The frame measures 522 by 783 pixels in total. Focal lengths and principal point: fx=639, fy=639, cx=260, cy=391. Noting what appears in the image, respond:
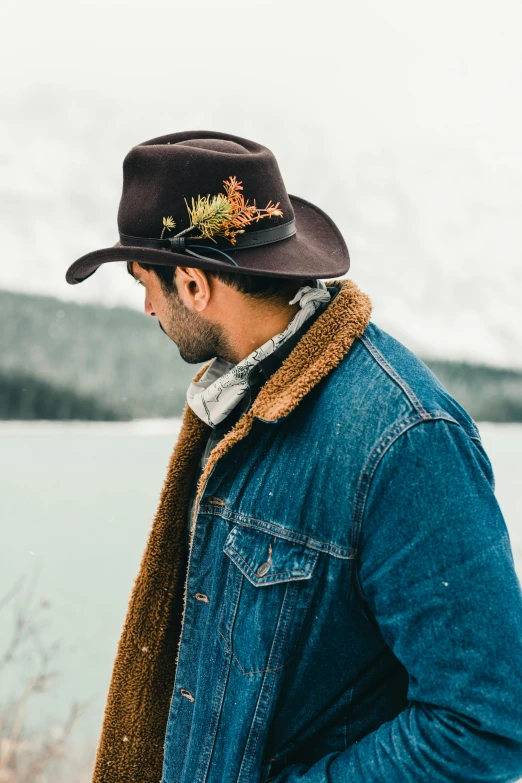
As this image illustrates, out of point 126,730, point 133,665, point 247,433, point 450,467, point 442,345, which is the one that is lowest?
point 442,345

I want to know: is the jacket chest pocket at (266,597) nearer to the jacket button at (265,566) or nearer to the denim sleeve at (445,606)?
the jacket button at (265,566)

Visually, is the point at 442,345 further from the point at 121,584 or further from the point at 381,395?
the point at 381,395

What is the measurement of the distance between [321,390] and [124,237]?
483 mm

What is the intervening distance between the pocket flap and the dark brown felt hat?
40cm

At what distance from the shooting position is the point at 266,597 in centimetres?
87

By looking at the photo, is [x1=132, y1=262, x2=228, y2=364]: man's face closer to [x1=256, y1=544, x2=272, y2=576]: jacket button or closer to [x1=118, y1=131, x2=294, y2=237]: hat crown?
[x1=118, y1=131, x2=294, y2=237]: hat crown

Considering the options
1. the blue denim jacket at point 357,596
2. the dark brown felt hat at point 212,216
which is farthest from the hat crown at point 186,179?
the blue denim jacket at point 357,596

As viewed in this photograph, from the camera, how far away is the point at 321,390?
91 centimetres

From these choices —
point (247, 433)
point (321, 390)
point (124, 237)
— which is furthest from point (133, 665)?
point (124, 237)

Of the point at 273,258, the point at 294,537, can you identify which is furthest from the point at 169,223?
the point at 294,537

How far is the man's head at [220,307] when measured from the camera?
3.46ft

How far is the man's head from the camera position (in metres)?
1.06

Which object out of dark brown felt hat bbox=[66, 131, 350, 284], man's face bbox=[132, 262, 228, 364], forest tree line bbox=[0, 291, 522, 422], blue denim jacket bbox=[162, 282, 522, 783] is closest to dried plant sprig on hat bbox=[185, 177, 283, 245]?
dark brown felt hat bbox=[66, 131, 350, 284]

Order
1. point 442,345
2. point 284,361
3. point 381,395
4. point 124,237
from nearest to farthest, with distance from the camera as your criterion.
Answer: point 381,395
point 284,361
point 124,237
point 442,345
